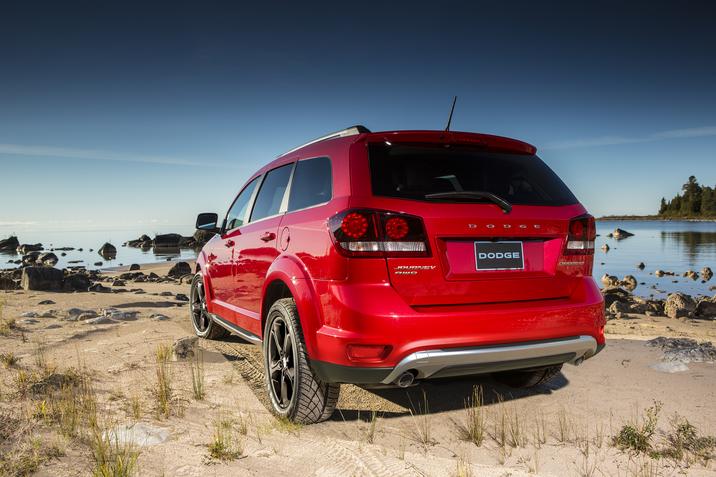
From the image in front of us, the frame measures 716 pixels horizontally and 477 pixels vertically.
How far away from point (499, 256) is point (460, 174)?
640 millimetres

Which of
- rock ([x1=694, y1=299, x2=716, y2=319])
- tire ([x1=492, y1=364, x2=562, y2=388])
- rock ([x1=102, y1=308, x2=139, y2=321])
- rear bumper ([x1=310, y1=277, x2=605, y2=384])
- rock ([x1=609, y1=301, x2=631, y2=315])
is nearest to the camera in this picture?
rear bumper ([x1=310, y1=277, x2=605, y2=384])

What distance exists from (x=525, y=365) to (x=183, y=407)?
96.1 inches

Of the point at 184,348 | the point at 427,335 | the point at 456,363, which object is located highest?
the point at 427,335

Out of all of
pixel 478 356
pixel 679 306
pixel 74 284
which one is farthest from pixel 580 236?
pixel 74 284

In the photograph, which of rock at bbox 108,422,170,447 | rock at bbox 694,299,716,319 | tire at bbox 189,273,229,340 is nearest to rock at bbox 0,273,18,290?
tire at bbox 189,273,229,340

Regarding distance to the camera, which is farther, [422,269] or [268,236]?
[268,236]

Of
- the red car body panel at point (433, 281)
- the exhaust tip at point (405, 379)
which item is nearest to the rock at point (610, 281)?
the red car body panel at point (433, 281)

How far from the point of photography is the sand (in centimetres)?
288

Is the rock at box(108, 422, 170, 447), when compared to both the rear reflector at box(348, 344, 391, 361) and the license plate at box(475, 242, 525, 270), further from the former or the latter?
the license plate at box(475, 242, 525, 270)

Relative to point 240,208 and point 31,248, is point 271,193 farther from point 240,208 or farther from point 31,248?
point 31,248

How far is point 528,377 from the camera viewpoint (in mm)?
4336

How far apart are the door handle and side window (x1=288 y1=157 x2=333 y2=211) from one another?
26 centimetres

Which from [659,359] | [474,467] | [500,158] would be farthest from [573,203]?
[659,359]

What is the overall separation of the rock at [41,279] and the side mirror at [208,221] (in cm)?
904
